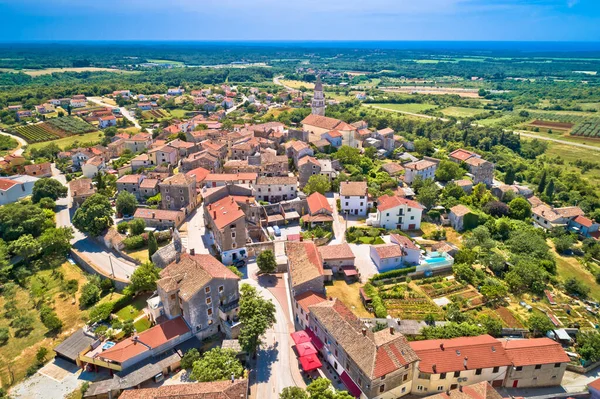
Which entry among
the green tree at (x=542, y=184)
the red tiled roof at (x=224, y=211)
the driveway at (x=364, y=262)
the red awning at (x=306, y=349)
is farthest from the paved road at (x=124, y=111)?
the green tree at (x=542, y=184)

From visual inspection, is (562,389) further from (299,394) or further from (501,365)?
(299,394)

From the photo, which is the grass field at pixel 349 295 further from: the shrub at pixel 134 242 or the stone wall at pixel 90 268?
the shrub at pixel 134 242

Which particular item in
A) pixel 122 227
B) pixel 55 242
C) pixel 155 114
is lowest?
pixel 55 242

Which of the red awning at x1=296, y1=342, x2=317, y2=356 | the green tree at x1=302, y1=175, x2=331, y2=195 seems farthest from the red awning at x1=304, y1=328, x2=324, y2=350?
the green tree at x1=302, y1=175, x2=331, y2=195

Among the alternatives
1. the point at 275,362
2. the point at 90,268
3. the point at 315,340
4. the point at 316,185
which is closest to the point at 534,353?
the point at 315,340

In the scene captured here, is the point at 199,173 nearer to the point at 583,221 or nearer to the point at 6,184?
the point at 6,184

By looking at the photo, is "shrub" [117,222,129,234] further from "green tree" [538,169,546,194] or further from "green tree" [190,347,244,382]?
"green tree" [538,169,546,194]

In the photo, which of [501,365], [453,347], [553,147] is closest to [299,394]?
[453,347]
